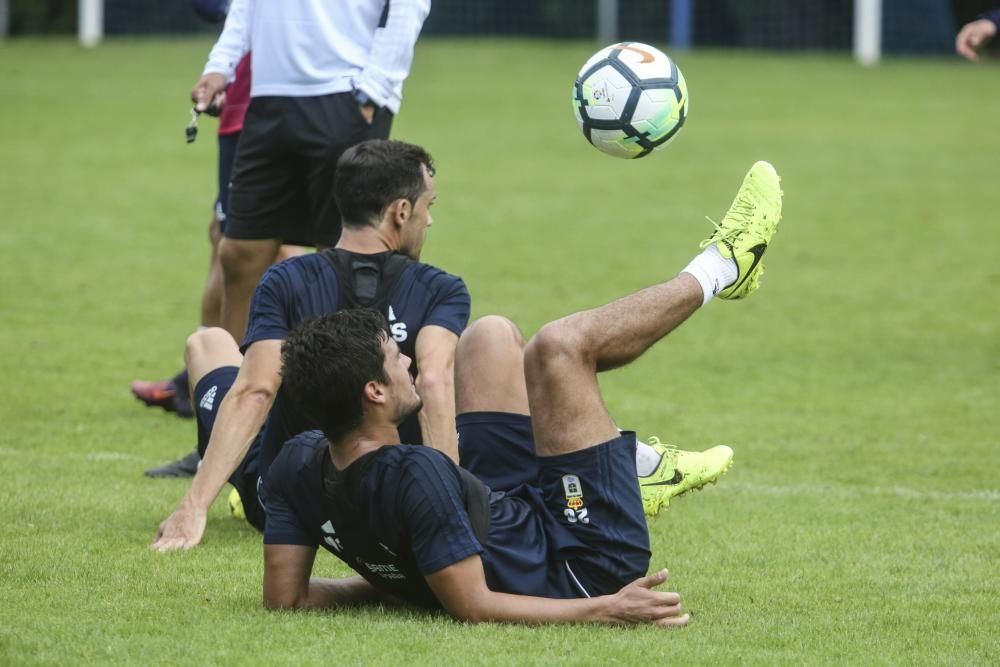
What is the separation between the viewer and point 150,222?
15.8m

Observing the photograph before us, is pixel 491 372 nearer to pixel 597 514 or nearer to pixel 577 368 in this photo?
pixel 577 368

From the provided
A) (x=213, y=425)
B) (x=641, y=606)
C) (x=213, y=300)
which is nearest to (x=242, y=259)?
(x=213, y=300)

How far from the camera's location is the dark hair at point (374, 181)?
553 centimetres

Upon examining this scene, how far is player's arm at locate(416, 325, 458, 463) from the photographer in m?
5.14

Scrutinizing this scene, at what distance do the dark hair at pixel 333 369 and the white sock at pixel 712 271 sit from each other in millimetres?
1168

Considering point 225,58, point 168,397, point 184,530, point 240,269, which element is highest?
point 225,58

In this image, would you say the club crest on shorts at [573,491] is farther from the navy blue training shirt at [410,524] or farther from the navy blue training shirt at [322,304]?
the navy blue training shirt at [322,304]

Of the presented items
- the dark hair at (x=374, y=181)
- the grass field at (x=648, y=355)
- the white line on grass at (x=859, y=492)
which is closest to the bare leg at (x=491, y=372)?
the dark hair at (x=374, y=181)

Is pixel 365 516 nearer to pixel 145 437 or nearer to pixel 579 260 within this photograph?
pixel 145 437

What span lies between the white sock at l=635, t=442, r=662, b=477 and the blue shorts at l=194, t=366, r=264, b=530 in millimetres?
1389

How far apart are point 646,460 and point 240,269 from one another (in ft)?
9.26

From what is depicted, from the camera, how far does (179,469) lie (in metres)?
7.09

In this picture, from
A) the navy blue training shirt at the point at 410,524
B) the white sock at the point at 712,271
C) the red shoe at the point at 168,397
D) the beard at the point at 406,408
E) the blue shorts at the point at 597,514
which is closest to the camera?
the navy blue training shirt at the point at 410,524

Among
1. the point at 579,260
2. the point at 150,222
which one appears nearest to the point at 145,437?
the point at 579,260
